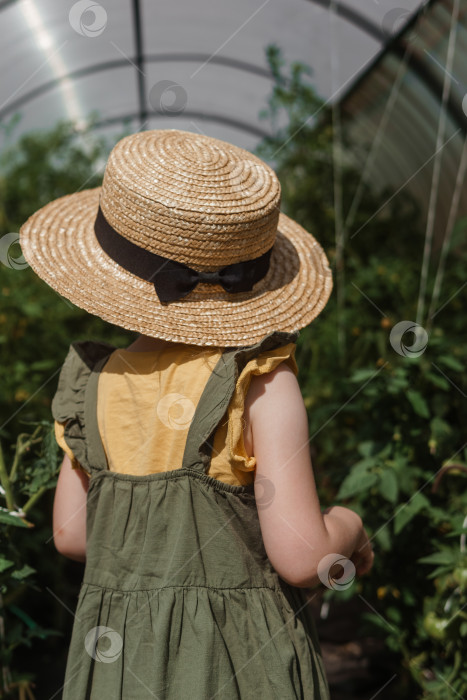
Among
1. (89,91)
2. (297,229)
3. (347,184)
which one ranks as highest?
(297,229)

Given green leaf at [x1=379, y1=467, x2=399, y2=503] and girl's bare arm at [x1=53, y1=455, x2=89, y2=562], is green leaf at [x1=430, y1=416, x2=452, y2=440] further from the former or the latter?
girl's bare arm at [x1=53, y1=455, x2=89, y2=562]

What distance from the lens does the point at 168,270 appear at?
110 cm

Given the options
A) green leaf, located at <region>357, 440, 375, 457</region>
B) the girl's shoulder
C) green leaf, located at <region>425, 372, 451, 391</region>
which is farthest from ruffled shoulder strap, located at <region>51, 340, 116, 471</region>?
green leaf, located at <region>425, 372, 451, 391</region>

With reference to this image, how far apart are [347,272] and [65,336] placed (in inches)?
53.9

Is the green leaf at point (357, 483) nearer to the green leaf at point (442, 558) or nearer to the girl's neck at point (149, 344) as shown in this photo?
the green leaf at point (442, 558)

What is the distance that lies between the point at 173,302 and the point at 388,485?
97 centimetres

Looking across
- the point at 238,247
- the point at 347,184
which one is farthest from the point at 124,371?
the point at 347,184

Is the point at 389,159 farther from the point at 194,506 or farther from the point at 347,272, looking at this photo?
the point at 194,506

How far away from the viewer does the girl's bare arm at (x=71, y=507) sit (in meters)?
1.23

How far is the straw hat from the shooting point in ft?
3.54

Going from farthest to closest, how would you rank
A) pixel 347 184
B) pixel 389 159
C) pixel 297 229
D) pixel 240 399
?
pixel 389 159 → pixel 347 184 → pixel 297 229 → pixel 240 399

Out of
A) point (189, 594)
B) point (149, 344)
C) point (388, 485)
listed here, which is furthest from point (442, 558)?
point (149, 344)

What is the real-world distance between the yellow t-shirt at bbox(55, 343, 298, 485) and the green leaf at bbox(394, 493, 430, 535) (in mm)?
949

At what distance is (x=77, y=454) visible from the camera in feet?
3.86
